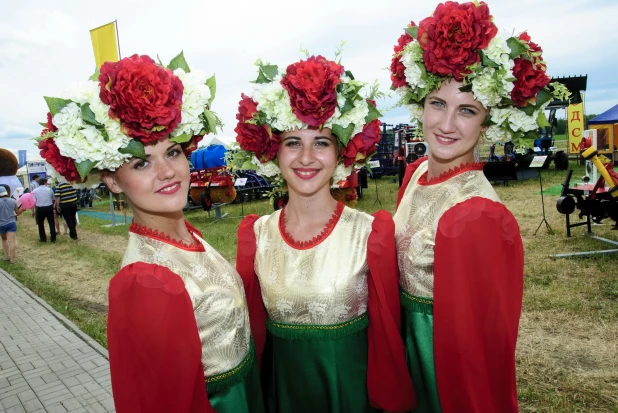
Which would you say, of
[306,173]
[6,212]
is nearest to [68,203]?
[6,212]

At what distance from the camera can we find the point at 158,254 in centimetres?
187

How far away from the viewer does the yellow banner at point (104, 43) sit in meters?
8.69

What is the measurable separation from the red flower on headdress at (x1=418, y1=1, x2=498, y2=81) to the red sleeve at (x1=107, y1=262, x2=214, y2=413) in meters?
1.57

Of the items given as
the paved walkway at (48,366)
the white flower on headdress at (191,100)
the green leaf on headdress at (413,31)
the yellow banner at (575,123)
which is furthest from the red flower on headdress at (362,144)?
the yellow banner at (575,123)

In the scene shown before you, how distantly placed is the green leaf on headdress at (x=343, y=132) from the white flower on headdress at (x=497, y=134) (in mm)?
749

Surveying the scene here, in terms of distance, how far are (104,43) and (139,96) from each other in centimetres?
841

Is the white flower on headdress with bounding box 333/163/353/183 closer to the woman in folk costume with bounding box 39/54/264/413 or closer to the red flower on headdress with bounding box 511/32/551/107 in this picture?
the woman in folk costume with bounding box 39/54/264/413

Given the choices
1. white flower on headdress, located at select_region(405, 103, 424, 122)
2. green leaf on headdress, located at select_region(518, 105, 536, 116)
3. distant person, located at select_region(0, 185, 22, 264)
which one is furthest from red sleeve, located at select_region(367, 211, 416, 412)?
distant person, located at select_region(0, 185, 22, 264)

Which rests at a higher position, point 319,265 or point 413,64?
point 413,64

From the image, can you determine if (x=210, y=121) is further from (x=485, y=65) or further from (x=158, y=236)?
(x=485, y=65)

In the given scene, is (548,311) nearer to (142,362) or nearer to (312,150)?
(312,150)

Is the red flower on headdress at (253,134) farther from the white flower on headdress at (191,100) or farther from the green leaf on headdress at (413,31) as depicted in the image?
the green leaf on headdress at (413,31)

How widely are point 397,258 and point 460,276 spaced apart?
0.43m

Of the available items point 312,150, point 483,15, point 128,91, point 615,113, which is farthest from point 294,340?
point 615,113
